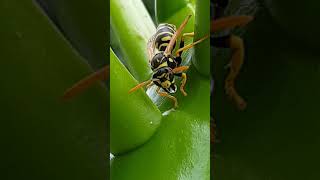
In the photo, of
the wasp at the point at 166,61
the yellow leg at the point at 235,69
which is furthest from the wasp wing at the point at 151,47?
the yellow leg at the point at 235,69

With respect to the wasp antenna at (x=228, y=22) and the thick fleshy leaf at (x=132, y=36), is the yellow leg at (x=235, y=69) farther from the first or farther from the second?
the thick fleshy leaf at (x=132, y=36)

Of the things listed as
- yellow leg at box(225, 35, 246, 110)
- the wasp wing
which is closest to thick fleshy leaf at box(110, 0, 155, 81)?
the wasp wing

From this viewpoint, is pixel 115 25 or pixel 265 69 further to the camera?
pixel 115 25

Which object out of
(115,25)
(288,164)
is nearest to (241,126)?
(288,164)

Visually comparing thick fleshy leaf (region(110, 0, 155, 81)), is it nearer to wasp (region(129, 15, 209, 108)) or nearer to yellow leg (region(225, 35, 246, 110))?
→ wasp (region(129, 15, 209, 108))
